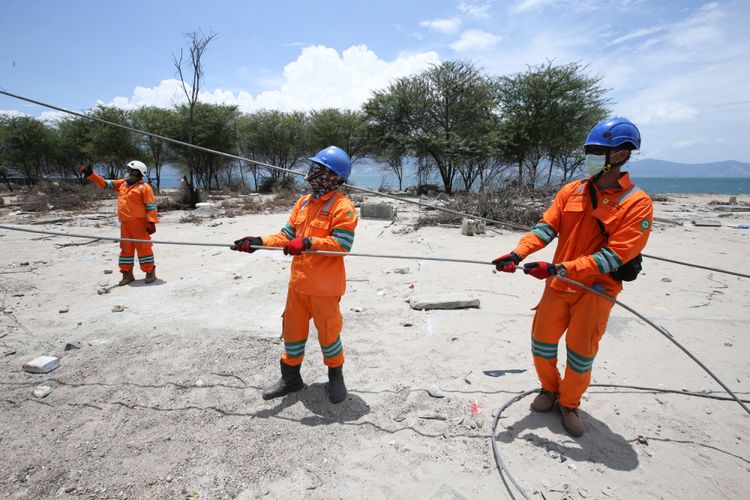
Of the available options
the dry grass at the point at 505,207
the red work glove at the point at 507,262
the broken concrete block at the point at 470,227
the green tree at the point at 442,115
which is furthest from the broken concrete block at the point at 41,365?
the green tree at the point at 442,115

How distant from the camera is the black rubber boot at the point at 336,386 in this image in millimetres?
2854

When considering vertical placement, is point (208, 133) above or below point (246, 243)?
above

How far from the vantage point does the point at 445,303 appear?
464cm

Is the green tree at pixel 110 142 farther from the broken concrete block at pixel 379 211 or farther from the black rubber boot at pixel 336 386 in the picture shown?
the black rubber boot at pixel 336 386

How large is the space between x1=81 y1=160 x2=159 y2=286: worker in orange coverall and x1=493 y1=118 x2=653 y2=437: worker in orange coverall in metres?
5.54

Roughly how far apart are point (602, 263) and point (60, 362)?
4503 millimetres

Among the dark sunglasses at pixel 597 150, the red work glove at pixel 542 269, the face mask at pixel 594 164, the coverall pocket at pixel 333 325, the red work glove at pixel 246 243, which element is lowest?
the coverall pocket at pixel 333 325

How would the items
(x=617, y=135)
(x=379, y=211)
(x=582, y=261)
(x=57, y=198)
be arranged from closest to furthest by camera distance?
(x=582, y=261) → (x=617, y=135) → (x=379, y=211) → (x=57, y=198)

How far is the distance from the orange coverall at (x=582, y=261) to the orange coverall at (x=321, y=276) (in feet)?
4.15

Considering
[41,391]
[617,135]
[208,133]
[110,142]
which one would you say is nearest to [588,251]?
[617,135]

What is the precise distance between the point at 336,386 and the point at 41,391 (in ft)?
7.78

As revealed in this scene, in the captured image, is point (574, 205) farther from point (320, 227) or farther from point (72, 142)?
point (72, 142)

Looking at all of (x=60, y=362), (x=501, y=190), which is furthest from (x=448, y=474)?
(x=501, y=190)

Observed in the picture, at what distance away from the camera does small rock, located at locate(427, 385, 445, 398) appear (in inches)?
117
